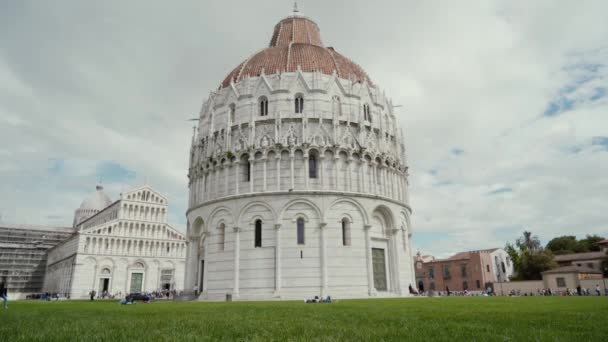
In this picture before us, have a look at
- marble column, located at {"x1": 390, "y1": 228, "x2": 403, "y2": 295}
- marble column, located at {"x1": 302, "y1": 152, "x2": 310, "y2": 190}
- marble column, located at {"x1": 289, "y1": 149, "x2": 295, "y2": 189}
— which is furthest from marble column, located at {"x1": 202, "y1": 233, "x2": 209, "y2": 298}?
marble column, located at {"x1": 390, "y1": 228, "x2": 403, "y2": 295}

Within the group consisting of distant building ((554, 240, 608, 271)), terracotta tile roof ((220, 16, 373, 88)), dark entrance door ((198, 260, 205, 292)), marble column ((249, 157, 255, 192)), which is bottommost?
dark entrance door ((198, 260, 205, 292))

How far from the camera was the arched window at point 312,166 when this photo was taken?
3155 cm

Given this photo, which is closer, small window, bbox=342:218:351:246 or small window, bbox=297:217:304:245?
small window, bbox=297:217:304:245

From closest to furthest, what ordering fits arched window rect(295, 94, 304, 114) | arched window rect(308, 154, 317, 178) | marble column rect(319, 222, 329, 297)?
marble column rect(319, 222, 329, 297)
arched window rect(308, 154, 317, 178)
arched window rect(295, 94, 304, 114)

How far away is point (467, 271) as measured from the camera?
66.2 metres

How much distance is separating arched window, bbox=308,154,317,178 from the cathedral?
0.26ft

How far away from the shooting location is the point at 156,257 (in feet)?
242

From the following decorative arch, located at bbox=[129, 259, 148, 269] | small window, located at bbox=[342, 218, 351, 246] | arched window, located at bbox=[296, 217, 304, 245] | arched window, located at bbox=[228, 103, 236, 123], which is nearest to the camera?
arched window, located at bbox=[296, 217, 304, 245]

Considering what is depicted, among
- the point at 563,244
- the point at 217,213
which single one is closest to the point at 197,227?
the point at 217,213

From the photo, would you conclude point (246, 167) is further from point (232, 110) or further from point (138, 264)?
point (138, 264)

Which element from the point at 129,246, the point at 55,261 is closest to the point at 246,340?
the point at 129,246

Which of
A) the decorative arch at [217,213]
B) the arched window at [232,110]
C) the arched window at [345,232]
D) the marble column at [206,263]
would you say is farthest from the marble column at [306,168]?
the marble column at [206,263]

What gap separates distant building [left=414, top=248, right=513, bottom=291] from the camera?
64.8 meters

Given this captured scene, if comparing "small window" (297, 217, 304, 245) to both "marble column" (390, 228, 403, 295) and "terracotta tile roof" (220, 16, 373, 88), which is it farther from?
"terracotta tile roof" (220, 16, 373, 88)
